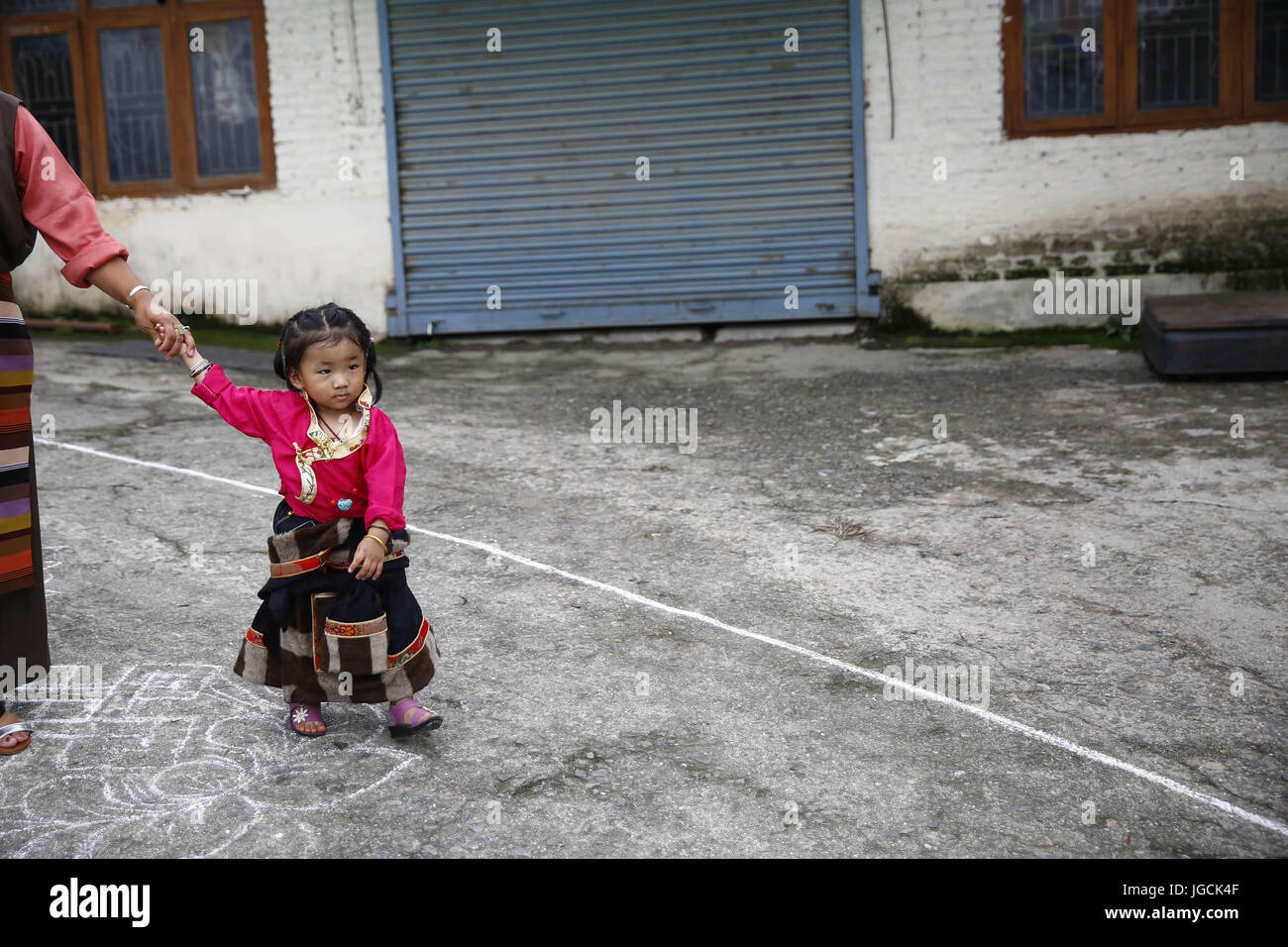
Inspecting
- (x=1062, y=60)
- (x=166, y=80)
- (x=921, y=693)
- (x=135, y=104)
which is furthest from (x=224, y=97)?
(x=921, y=693)

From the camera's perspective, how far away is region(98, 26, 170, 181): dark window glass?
33.9ft

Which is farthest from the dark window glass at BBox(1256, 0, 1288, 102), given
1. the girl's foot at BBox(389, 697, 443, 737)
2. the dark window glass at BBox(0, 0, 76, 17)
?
the dark window glass at BBox(0, 0, 76, 17)

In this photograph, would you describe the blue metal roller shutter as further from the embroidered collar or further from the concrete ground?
the embroidered collar

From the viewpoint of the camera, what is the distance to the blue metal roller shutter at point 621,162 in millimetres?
9453

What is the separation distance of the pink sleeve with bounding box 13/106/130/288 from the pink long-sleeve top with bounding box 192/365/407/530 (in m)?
0.43

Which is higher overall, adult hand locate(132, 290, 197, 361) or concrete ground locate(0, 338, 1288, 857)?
adult hand locate(132, 290, 197, 361)

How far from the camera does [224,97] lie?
10.3 metres

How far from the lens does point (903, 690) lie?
11.9 feet

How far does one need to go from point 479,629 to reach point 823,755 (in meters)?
1.37

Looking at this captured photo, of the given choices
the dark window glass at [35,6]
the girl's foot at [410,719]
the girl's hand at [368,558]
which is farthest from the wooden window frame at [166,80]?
the girl's hand at [368,558]

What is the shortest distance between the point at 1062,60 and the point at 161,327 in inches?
317

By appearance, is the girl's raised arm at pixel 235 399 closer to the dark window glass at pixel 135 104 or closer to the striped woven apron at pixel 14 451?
the striped woven apron at pixel 14 451

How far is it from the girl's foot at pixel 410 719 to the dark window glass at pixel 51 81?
8.82 meters
